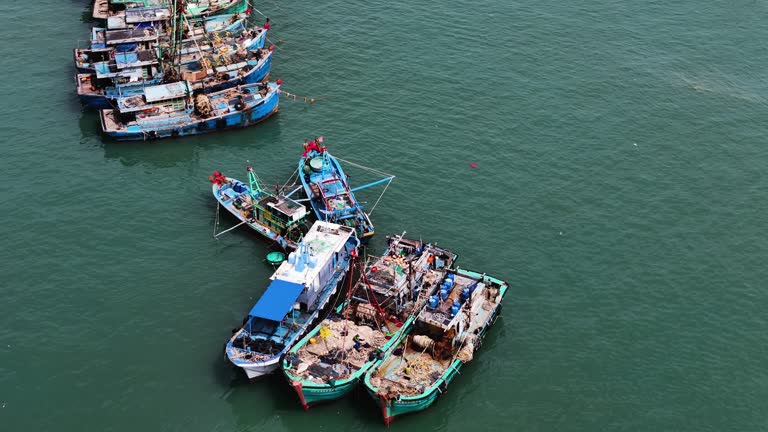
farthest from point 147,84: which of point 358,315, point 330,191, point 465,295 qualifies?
point 465,295

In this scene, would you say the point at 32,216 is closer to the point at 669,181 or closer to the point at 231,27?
the point at 231,27

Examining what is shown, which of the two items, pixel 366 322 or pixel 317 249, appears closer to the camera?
pixel 366 322

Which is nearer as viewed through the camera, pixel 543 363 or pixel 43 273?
pixel 543 363

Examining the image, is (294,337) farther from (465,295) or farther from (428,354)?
(465,295)

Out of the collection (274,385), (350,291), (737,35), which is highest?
(737,35)

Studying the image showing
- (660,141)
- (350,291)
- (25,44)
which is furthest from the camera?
(25,44)

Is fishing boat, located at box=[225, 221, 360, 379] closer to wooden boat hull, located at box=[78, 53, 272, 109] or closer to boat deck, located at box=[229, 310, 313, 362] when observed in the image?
boat deck, located at box=[229, 310, 313, 362]

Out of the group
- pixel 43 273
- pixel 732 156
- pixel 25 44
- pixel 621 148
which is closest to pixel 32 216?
pixel 43 273
